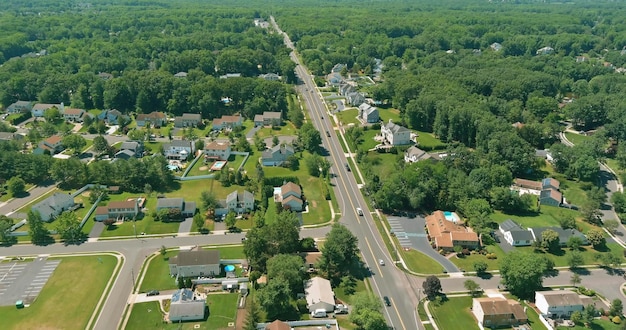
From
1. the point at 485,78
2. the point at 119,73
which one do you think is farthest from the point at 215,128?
the point at 485,78

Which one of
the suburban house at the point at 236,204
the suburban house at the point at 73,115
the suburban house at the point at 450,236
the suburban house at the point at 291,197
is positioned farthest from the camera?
the suburban house at the point at 73,115

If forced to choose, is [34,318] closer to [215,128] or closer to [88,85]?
[215,128]

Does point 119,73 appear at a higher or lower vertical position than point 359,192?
higher

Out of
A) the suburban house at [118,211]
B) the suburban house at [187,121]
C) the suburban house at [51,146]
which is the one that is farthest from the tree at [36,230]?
the suburban house at [187,121]

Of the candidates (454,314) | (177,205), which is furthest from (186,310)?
(454,314)

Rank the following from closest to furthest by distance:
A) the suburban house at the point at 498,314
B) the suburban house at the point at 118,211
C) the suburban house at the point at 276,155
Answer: the suburban house at the point at 498,314 → the suburban house at the point at 118,211 → the suburban house at the point at 276,155

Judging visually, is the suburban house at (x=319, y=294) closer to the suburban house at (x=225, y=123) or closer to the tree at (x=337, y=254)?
the tree at (x=337, y=254)
